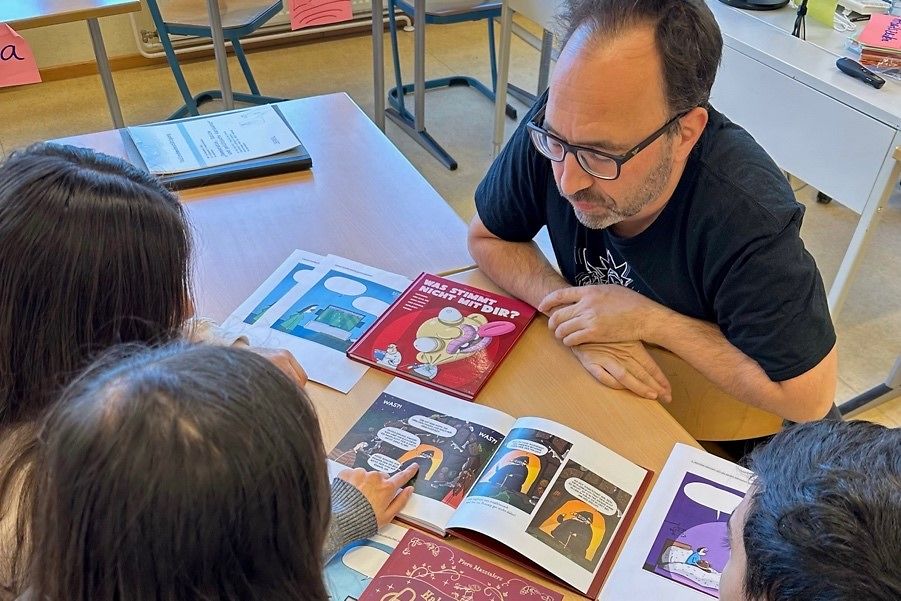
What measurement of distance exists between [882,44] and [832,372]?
112 centimetres

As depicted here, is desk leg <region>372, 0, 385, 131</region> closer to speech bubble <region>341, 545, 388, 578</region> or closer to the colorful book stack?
the colorful book stack

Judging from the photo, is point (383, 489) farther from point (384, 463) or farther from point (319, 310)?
point (319, 310)

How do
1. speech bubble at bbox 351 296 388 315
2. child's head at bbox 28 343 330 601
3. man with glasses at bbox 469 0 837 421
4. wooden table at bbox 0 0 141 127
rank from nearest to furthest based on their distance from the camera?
child's head at bbox 28 343 330 601 < man with glasses at bbox 469 0 837 421 < speech bubble at bbox 351 296 388 315 < wooden table at bbox 0 0 141 127

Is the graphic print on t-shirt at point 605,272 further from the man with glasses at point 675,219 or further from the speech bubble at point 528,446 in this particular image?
the speech bubble at point 528,446

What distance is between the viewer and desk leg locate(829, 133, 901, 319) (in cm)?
168

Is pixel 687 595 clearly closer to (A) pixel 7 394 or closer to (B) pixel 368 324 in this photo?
(B) pixel 368 324

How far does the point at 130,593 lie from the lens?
515 mm

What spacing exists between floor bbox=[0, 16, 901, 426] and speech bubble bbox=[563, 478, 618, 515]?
142cm

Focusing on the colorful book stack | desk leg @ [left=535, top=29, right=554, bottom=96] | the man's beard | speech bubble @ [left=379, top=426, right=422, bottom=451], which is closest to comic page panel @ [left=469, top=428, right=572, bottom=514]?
speech bubble @ [left=379, top=426, right=422, bottom=451]

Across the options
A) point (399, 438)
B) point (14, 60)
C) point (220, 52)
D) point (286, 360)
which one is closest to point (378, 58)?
point (220, 52)

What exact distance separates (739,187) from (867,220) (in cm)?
83

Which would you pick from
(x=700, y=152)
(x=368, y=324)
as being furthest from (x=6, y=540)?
(x=700, y=152)

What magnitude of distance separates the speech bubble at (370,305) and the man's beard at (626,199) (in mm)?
342

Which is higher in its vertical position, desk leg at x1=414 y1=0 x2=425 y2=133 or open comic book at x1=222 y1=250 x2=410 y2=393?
open comic book at x1=222 y1=250 x2=410 y2=393
